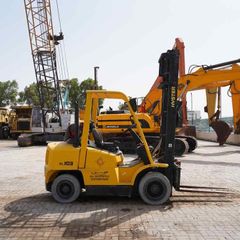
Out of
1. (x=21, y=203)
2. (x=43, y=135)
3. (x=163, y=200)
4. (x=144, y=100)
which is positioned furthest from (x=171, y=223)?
(x=43, y=135)

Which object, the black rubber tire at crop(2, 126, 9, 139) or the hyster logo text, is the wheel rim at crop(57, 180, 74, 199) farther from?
the black rubber tire at crop(2, 126, 9, 139)

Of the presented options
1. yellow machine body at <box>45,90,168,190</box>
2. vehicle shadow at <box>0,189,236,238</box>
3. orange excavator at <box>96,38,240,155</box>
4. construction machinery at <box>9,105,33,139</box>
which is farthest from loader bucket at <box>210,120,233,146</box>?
yellow machine body at <box>45,90,168,190</box>

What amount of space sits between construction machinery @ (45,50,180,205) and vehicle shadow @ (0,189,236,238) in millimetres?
236

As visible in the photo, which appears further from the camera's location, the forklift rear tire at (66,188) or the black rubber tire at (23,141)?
the black rubber tire at (23,141)

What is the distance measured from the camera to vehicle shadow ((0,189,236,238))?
6.07m

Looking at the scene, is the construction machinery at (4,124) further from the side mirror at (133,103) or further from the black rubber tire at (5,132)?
the side mirror at (133,103)

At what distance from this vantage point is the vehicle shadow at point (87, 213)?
19.9 ft

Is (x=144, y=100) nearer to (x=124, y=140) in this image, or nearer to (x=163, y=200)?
(x=124, y=140)

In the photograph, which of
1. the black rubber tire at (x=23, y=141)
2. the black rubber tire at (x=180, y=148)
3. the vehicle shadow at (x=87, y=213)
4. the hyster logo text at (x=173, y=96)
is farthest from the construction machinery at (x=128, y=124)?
the vehicle shadow at (x=87, y=213)

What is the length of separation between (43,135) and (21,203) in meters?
19.2

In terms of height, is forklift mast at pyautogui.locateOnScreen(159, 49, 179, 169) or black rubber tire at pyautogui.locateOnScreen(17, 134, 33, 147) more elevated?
forklift mast at pyautogui.locateOnScreen(159, 49, 179, 169)

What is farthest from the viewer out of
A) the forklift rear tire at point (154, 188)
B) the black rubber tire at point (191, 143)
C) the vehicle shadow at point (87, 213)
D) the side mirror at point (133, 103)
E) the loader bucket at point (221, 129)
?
the loader bucket at point (221, 129)

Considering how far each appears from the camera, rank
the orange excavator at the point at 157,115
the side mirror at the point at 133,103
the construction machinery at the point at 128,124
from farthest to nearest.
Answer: the orange excavator at the point at 157,115, the construction machinery at the point at 128,124, the side mirror at the point at 133,103

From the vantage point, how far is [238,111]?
22.4 metres
